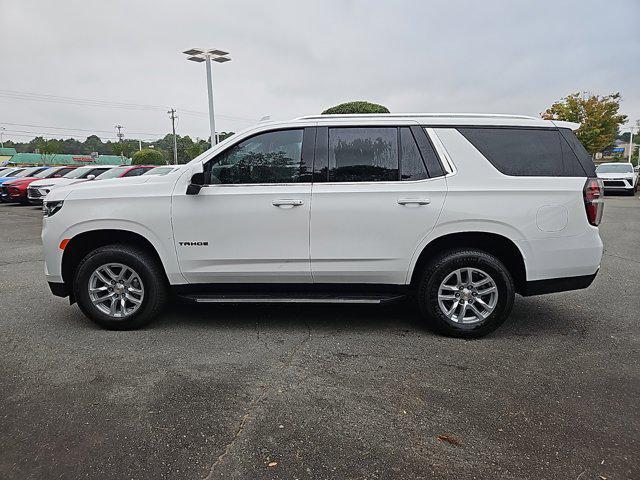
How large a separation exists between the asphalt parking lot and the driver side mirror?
1.32 metres

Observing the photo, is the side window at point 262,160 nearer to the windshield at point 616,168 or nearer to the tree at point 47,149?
the windshield at point 616,168

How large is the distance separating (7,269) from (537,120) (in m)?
7.42

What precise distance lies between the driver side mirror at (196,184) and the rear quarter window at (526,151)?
7.75 ft

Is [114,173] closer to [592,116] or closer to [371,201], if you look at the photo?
[371,201]

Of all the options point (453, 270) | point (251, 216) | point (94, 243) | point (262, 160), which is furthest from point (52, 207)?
point (453, 270)

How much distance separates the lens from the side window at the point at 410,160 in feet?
13.3

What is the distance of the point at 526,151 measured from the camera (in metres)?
4.04

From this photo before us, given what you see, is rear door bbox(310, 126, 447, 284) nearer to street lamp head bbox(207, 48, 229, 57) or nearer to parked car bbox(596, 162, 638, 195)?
street lamp head bbox(207, 48, 229, 57)

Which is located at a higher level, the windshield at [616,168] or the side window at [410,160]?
the side window at [410,160]

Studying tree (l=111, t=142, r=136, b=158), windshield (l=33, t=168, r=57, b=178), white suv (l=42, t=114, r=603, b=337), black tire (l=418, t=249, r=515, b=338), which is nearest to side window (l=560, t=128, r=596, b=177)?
white suv (l=42, t=114, r=603, b=337)

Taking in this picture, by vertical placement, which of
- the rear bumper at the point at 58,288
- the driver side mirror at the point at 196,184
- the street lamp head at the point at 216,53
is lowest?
the rear bumper at the point at 58,288

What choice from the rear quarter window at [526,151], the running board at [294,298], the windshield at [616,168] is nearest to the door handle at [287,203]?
the running board at [294,298]

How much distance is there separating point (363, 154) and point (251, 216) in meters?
1.15

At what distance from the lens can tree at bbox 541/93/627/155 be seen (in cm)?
3122
